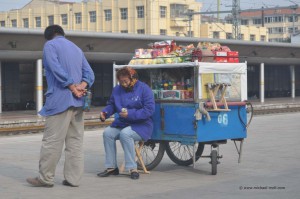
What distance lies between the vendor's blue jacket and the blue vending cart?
40 cm

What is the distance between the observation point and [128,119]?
30.0 ft

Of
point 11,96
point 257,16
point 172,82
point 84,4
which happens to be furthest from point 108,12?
point 172,82

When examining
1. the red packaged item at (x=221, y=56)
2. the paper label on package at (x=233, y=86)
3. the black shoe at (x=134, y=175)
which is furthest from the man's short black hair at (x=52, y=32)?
the paper label on package at (x=233, y=86)

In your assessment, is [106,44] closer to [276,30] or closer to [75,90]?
[75,90]

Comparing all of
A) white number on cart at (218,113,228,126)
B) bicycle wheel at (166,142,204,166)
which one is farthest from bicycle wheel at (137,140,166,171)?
white number on cart at (218,113,228,126)

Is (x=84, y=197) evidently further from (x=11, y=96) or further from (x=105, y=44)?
(x=11, y=96)

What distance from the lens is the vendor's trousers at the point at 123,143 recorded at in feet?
29.6

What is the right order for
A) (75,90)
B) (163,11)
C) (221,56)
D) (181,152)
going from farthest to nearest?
(163,11), (181,152), (221,56), (75,90)

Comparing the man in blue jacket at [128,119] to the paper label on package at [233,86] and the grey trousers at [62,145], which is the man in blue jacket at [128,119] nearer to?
the grey trousers at [62,145]

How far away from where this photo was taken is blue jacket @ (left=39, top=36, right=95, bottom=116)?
810 centimetres

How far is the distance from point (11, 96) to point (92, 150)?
21.0 meters

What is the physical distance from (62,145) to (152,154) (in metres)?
2.47

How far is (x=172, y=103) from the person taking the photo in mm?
9594

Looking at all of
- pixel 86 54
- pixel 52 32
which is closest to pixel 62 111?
pixel 52 32
